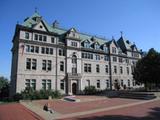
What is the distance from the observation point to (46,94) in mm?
30609

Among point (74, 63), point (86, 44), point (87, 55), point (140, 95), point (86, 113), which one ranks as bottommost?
point (86, 113)

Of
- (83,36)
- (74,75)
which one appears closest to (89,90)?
(74,75)

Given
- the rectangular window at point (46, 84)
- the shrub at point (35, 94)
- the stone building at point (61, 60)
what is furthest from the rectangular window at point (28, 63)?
the shrub at point (35, 94)

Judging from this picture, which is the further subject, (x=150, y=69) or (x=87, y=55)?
(x=87, y=55)

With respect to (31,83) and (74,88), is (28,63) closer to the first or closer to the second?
(31,83)

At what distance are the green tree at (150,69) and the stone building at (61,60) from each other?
38.8 feet

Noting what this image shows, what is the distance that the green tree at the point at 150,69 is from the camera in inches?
1393

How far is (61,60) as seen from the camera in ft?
127

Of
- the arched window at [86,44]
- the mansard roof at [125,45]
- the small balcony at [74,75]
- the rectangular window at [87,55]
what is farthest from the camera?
the mansard roof at [125,45]

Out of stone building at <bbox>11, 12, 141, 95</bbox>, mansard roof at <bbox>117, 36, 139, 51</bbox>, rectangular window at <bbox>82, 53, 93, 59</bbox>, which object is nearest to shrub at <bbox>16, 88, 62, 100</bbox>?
stone building at <bbox>11, 12, 141, 95</bbox>

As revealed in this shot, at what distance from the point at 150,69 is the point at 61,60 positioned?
66.5ft

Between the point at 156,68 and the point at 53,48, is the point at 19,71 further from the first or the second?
the point at 156,68

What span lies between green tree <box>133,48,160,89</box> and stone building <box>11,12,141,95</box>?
11823 millimetres

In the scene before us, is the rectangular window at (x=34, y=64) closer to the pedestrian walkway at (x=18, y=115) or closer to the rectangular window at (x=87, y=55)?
the rectangular window at (x=87, y=55)
